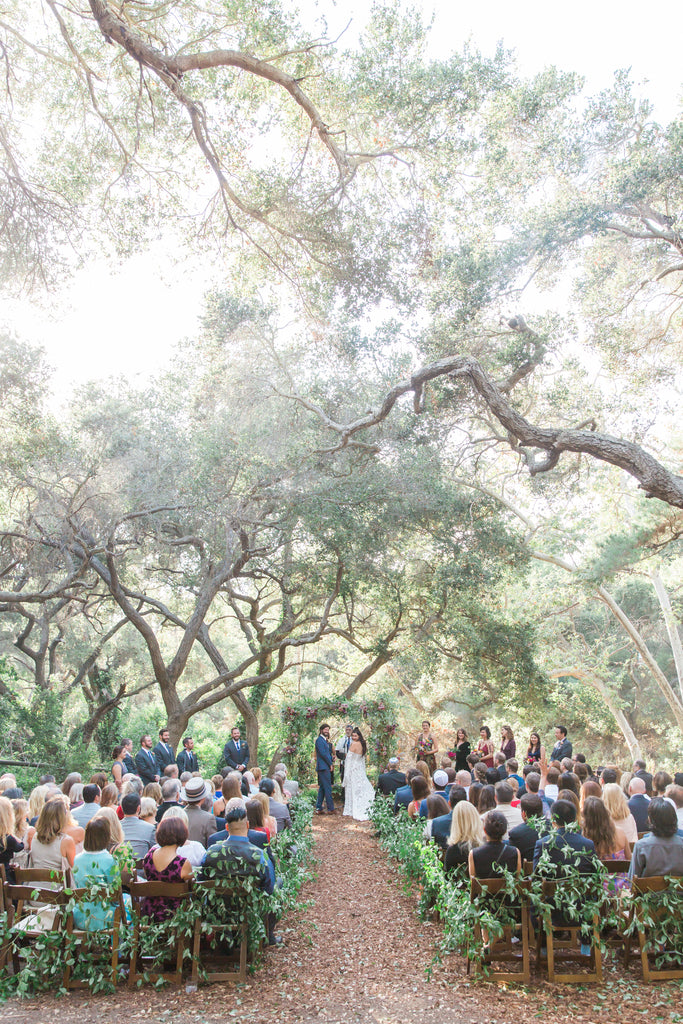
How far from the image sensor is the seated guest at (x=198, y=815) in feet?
17.4

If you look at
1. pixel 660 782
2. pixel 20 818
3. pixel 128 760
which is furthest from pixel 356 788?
pixel 20 818

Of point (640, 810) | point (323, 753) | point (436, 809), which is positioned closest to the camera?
point (436, 809)

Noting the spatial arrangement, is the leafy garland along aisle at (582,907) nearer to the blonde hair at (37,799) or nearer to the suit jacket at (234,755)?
the blonde hair at (37,799)

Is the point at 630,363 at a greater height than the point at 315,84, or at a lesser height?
lesser

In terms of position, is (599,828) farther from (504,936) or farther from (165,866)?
(165,866)

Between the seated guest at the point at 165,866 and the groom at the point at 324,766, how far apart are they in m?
7.97

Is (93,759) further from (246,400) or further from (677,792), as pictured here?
(677,792)

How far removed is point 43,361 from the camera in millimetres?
12438

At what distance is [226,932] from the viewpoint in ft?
14.0

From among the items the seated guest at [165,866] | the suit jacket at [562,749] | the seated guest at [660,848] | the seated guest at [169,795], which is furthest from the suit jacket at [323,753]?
the seated guest at [660,848]

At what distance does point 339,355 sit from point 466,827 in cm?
862

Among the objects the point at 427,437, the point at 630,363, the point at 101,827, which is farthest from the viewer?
the point at 427,437

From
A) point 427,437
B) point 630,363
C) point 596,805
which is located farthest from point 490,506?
point 596,805

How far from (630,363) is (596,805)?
25.2 feet
